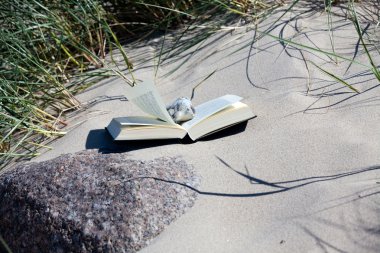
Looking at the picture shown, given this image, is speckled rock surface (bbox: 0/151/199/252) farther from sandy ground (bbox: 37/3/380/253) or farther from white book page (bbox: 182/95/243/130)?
white book page (bbox: 182/95/243/130)

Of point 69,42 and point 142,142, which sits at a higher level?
point 69,42

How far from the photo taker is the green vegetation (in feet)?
10.6

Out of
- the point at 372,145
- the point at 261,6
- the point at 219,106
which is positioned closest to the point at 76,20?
the point at 261,6

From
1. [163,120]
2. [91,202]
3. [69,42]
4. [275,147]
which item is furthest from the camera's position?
[69,42]

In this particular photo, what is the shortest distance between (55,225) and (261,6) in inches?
63.7

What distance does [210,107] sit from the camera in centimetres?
296

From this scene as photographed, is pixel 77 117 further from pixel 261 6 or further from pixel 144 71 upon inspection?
pixel 261 6

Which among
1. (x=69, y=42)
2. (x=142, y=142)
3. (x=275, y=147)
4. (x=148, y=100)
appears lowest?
(x=275, y=147)

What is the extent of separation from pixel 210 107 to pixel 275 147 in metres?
0.34

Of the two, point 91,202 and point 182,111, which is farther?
point 182,111

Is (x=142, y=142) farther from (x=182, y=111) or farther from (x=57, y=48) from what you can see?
(x=57, y=48)

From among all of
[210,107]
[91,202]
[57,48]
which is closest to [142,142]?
[210,107]

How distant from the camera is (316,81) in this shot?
123 inches

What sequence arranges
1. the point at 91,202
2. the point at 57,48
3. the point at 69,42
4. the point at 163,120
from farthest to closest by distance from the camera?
the point at 57,48
the point at 69,42
the point at 163,120
the point at 91,202
